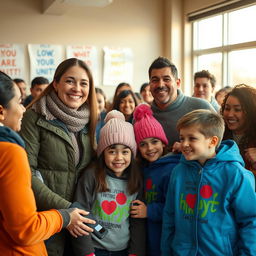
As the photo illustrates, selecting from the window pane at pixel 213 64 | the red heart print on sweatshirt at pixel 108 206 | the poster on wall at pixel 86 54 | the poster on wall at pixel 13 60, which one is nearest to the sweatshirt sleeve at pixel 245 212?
the red heart print on sweatshirt at pixel 108 206

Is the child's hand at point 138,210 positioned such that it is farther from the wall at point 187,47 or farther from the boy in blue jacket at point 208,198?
the wall at point 187,47

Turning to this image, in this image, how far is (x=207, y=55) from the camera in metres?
5.97

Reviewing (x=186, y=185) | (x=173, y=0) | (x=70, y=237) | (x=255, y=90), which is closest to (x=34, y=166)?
(x=70, y=237)

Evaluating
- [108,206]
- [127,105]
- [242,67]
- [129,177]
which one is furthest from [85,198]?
[242,67]

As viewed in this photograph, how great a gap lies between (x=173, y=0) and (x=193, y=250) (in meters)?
5.16

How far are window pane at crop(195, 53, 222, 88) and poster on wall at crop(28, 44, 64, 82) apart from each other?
2.38 m

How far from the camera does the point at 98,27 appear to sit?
19.6 feet

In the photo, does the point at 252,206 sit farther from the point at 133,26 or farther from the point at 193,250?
the point at 133,26

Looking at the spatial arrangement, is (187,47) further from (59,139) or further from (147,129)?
(59,139)

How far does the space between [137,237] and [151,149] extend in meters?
0.48

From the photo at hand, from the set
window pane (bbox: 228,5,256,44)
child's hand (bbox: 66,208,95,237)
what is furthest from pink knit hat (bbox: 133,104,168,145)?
window pane (bbox: 228,5,256,44)

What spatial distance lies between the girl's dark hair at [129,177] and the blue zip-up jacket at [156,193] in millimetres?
70

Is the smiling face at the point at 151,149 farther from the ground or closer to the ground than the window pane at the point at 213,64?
closer to the ground

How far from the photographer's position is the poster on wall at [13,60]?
5.54m
